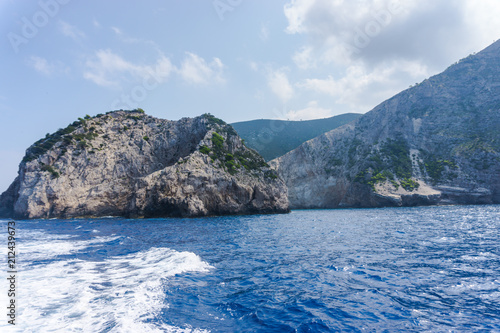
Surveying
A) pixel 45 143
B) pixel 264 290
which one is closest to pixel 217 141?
pixel 45 143

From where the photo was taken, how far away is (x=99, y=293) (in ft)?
27.9

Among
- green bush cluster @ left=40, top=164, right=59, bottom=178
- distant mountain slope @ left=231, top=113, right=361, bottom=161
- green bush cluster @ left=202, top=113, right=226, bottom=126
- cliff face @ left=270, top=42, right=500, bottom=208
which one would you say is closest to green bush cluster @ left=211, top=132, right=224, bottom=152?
green bush cluster @ left=202, top=113, right=226, bottom=126

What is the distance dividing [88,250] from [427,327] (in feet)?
59.0

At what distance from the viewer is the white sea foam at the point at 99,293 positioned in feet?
20.9

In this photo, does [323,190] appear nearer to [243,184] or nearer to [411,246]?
[243,184]

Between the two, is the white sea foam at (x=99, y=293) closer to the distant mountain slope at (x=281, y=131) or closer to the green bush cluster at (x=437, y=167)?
the green bush cluster at (x=437, y=167)

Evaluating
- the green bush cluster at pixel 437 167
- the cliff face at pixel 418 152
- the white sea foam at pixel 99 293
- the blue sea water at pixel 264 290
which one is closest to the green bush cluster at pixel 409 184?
the cliff face at pixel 418 152

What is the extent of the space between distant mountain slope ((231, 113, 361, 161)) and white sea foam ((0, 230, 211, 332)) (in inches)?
5347

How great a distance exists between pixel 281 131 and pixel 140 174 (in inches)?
4913

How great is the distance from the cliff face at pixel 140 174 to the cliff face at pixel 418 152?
3535 cm

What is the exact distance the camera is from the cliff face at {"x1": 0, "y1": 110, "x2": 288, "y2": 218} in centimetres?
4909

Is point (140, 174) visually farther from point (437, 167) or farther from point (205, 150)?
point (437, 167)

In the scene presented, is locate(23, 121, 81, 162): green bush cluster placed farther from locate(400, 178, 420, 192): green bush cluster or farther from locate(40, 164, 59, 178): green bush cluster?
locate(400, 178, 420, 192): green bush cluster

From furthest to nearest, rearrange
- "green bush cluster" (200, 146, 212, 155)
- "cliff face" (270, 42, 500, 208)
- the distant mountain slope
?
1. the distant mountain slope
2. "cliff face" (270, 42, 500, 208)
3. "green bush cluster" (200, 146, 212, 155)
